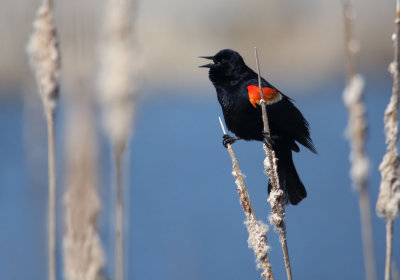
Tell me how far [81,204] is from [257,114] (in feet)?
4.71

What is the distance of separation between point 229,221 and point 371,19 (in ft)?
13.2

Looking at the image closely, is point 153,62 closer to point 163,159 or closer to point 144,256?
point 163,159

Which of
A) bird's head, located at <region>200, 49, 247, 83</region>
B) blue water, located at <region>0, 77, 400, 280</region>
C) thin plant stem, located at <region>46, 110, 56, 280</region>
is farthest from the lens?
blue water, located at <region>0, 77, 400, 280</region>

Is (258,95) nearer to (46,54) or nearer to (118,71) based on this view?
(46,54)

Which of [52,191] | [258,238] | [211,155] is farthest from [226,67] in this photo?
[211,155]

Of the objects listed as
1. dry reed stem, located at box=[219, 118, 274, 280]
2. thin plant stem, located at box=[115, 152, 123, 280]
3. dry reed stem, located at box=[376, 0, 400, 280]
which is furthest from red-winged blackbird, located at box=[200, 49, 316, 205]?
thin plant stem, located at box=[115, 152, 123, 280]

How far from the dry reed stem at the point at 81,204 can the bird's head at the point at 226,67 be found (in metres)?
1.48

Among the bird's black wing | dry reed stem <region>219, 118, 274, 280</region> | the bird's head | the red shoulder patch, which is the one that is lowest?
dry reed stem <region>219, 118, 274, 280</region>

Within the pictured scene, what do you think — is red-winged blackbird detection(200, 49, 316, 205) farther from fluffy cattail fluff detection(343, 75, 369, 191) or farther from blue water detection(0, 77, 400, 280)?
blue water detection(0, 77, 400, 280)

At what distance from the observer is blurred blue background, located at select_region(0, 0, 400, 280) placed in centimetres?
410

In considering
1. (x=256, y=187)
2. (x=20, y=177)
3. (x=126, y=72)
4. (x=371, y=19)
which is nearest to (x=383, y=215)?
(x=126, y=72)

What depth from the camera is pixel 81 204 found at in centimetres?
111

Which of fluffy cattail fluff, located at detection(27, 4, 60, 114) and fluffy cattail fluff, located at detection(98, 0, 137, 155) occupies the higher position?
fluffy cattail fluff, located at detection(27, 4, 60, 114)

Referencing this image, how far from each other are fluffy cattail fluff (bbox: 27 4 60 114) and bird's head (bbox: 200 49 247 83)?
1.33m
